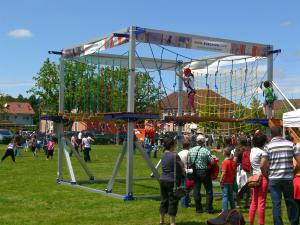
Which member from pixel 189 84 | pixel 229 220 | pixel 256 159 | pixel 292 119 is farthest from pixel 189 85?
pixel 229 220

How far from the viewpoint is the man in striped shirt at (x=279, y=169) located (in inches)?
326

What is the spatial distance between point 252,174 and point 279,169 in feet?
5.42

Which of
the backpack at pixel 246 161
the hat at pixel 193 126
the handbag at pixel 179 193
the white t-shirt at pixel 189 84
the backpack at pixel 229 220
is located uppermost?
the white t-shirt at pixel 189 84

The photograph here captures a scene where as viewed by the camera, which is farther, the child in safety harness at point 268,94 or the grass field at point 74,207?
the child in safety harness at point 268,94

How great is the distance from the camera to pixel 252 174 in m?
9.90

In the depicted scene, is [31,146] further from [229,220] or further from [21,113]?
→ [21,113]

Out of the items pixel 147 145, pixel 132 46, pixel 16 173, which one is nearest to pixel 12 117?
pixel 147 145

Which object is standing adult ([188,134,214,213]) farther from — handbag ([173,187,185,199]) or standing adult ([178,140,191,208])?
handbag ([173,187,185,199])

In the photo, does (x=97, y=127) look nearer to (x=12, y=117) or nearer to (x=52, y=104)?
(x=52, y=104)

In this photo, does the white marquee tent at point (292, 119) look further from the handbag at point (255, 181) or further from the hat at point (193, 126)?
the hat at point (193, 126)

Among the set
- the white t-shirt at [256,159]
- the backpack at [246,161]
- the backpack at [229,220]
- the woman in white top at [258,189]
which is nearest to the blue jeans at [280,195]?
the woman in white top at [258,189]

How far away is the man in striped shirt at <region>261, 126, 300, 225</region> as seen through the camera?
827cm

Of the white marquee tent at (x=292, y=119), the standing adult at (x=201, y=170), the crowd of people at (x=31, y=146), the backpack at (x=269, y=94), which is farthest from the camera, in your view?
the crowd of people at (x=31, y=146)

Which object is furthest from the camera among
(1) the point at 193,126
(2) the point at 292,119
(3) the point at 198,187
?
(1) the point at 193,126
